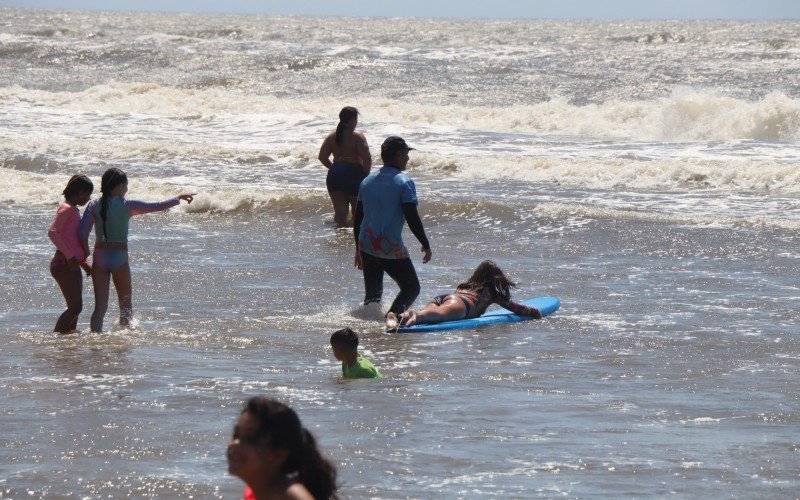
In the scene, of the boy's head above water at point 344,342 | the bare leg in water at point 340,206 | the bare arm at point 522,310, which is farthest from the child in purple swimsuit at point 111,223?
the bare leg in water at point 340,206

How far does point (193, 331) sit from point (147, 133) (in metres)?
16.7

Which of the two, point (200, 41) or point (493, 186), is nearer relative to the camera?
point (493, 186)

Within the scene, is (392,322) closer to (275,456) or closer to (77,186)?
(77,186)

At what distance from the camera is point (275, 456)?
3.06 meters

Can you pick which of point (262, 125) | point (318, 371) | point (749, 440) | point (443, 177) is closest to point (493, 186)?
point (443, 177)

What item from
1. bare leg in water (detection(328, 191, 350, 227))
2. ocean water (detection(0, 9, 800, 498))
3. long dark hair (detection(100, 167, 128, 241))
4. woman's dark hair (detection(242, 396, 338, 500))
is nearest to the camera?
woman's dark hair (detection(242, 396, 338, 500))

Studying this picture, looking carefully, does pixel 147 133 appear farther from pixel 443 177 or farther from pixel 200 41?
pixel 200 41

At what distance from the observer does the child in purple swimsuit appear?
8.13 metres

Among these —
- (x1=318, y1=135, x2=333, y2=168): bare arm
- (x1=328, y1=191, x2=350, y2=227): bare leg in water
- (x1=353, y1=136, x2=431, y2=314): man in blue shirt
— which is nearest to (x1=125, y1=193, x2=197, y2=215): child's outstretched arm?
(x1=353, y1=136, x2=431, y2=314): man in blue shirt

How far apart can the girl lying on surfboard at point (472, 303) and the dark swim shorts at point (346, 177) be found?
4125mm

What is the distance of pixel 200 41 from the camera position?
5597cm

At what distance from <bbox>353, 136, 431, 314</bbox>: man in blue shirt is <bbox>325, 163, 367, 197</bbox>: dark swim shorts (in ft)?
14.6

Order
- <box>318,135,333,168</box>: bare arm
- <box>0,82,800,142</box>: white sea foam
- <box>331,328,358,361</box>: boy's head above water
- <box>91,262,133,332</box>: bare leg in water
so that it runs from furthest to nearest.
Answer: <box>0,82,800,142</box>: white sea foam, <box>318,135,333,168</box>: bare arm, <box>91,262,133,332</box>: bare leg in water, <box>331,328,358,361</box>: boy's head above water

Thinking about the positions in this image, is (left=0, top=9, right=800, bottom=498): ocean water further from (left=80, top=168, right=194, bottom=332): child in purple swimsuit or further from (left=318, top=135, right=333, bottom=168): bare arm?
(left=318, top=135, right=333, bottom=168): bare arm
